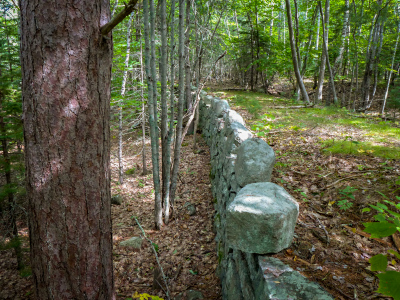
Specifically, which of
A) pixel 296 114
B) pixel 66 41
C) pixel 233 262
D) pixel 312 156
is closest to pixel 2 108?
pixel 66 41

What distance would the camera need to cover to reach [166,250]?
3.94 meters

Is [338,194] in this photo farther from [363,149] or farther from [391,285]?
[391,285]

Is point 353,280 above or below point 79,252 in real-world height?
below

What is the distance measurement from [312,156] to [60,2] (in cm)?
389

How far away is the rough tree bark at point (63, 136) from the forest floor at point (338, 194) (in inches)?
60.7

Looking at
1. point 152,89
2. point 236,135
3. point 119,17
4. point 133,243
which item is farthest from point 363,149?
point 133,243

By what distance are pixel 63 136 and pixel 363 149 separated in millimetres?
4318

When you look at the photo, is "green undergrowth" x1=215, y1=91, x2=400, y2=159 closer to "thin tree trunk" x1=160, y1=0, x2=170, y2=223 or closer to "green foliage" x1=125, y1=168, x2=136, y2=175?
"thin tree trunk" x1=160, y1=0, x2=170, y2=223

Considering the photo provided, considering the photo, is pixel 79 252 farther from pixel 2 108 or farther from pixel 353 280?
pixel 2 108

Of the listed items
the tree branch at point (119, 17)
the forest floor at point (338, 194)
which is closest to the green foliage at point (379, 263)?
the forest floor at point (338, 194)

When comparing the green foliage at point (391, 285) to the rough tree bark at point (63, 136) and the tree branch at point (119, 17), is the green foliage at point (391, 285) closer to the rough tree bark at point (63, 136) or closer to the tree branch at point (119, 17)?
the rough tree bark at point (63, 136)

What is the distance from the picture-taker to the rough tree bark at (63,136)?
140 cm

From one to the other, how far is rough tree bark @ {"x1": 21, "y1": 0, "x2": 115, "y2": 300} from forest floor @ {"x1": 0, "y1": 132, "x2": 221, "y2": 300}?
198cm

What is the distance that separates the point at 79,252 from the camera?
151cm
